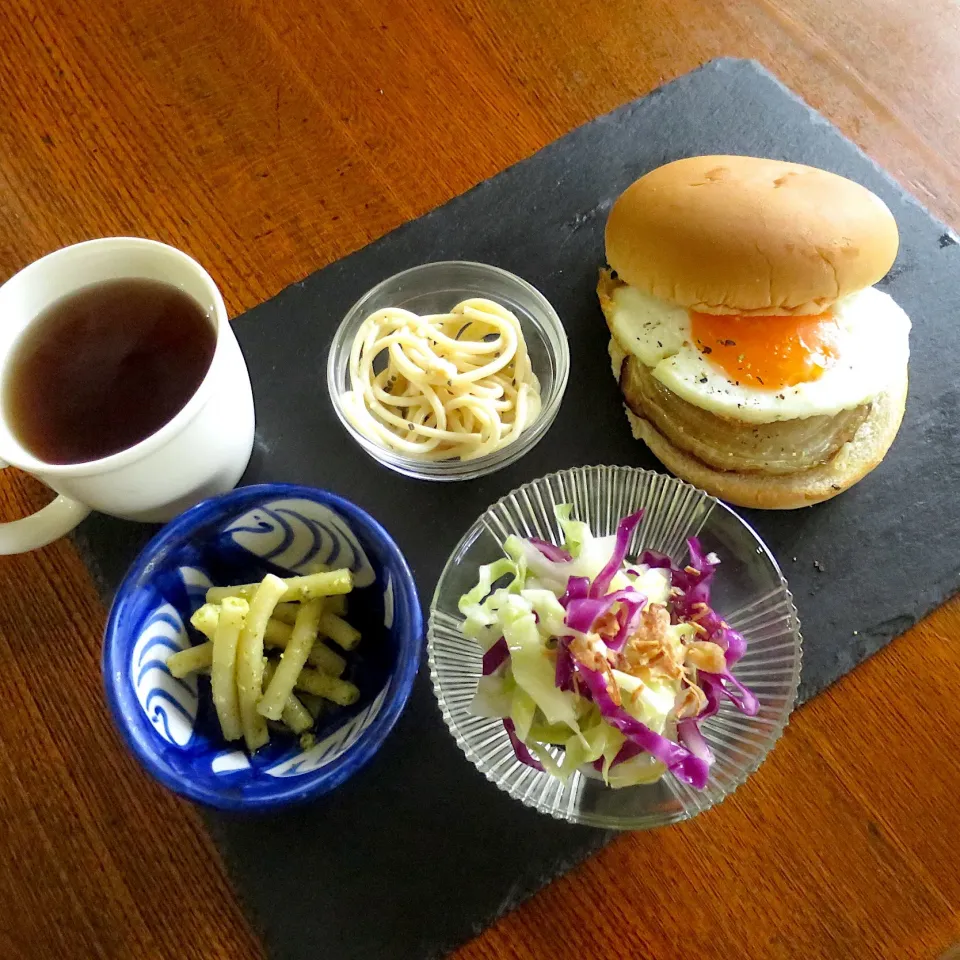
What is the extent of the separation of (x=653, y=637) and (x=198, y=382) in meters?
0.57

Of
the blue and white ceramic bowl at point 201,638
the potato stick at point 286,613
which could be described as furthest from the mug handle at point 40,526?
the potato stick at point 286,613

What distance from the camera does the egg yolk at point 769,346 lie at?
3.65 ft

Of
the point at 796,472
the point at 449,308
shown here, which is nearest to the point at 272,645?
the point at 449,308

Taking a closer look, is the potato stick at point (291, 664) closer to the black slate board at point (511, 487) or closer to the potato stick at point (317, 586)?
the potato stick at point (317, 586)

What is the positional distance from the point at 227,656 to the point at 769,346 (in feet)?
2.61

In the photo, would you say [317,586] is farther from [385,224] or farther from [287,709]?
[385,224]

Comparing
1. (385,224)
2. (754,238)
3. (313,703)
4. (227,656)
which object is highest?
(754,238)

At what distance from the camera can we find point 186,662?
2.93 feet

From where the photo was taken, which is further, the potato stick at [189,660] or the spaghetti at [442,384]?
the spaghetti at [442,384]

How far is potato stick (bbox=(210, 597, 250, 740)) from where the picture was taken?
84cm

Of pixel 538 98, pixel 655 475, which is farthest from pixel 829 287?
pixel 538 98

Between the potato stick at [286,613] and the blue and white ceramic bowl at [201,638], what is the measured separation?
7 centimetres

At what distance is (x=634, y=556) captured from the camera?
1.06 meters

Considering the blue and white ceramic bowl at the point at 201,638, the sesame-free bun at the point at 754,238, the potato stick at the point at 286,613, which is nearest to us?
the blue and white ceramic bowl at the point at 201,638
